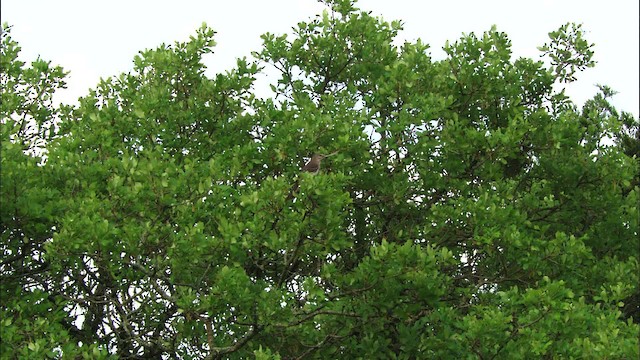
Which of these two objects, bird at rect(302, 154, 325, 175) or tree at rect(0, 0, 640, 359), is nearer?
tree at rect(0, 0, 640, 359)

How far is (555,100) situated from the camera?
55.8 feet

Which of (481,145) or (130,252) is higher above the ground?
(481,145)

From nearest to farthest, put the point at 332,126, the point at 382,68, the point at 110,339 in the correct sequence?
the point at 332,126 → the point at 110,339 → the point at 382,68

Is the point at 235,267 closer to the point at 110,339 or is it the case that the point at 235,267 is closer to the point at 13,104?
the point at 110,339

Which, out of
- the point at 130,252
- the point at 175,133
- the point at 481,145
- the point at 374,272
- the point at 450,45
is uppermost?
the point at 450,45

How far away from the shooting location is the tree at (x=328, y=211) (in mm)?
11969

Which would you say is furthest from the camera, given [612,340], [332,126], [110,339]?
[110,339]

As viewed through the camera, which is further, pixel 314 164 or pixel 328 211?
pixel 314 164

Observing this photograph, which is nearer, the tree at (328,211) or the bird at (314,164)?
the tree at (328,211)

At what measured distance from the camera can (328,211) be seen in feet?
38.4

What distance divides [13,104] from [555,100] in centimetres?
1059

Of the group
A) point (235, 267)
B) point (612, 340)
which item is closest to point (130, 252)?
point (235, 267)

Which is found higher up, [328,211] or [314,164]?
[314,164]

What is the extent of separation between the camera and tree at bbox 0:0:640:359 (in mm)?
11969
